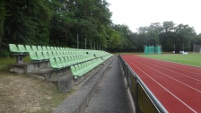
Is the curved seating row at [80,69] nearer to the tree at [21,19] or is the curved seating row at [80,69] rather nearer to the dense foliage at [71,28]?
the dense foliage at [71,28]

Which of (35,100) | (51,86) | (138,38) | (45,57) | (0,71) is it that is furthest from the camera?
(138,38)

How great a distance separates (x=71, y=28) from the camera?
138 feet

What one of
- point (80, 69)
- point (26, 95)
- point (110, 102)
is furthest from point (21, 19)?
point (110, 102)

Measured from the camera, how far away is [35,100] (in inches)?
245

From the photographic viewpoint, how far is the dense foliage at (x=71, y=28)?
16.9 meters

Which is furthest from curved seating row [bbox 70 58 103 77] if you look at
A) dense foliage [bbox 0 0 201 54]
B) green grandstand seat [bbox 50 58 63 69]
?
dense foliage [bbox 0 0 201 54]

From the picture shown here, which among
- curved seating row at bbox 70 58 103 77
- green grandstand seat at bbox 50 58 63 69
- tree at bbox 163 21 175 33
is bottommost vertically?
curved seating row at bbox 70 58 103 77

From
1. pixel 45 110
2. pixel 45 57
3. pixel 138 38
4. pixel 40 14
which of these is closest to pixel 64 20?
pixel 40 14

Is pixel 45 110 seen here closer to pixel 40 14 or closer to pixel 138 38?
pixel 40 14

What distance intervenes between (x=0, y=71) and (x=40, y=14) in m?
10.8

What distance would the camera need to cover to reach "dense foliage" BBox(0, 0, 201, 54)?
16.9 m

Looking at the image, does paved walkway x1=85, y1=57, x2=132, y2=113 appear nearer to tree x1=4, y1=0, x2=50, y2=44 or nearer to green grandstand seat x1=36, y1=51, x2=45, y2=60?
green grandstand seat x1=36, y1=51, x2=45, y2=60

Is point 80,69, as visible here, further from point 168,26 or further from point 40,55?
point 168,26

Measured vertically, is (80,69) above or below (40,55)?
below
